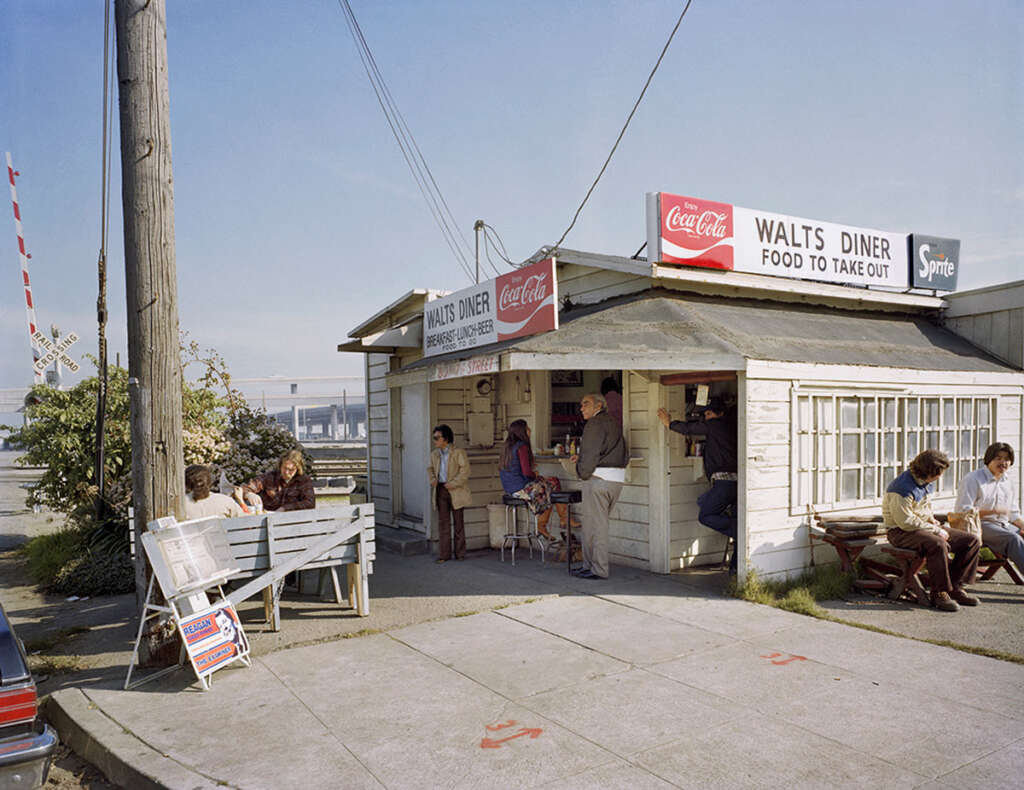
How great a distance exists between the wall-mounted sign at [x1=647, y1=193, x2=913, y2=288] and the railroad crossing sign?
10.9 metres

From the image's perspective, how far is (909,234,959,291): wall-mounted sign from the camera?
10070 millimetres

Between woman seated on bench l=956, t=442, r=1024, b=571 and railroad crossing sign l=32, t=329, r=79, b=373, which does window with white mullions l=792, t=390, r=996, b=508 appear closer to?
woman seated on bench l=956, t=442, r=1024, b=571

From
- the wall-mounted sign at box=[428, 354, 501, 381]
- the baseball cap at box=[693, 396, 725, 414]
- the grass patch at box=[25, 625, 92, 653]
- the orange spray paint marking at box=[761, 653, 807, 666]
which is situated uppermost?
the wall-mounted sign at box=[428, 354, 501, 381]

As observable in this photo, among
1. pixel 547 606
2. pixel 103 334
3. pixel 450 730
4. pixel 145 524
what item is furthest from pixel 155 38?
pixel 547 606

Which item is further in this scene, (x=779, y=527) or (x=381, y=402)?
(x=381, y=402)

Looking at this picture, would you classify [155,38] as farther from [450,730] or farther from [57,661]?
[450,730]

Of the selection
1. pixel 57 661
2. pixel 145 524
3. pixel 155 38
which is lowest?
pixel 57 661

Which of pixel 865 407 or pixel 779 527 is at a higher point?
pixel 865 407

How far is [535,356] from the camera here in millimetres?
6586

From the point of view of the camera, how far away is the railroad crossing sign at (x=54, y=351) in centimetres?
1309

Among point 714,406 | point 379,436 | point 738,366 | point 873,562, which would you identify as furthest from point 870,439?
point 379,436

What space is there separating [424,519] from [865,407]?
5.55m

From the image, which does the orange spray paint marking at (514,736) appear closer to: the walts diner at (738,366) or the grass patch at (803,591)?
the walts diner at (738,366)

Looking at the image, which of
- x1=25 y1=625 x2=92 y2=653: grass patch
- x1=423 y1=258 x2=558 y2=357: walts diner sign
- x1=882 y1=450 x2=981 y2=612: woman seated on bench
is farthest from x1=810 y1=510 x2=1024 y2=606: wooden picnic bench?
x1=25 y1=625 x2=92 y2=653: grass patch
